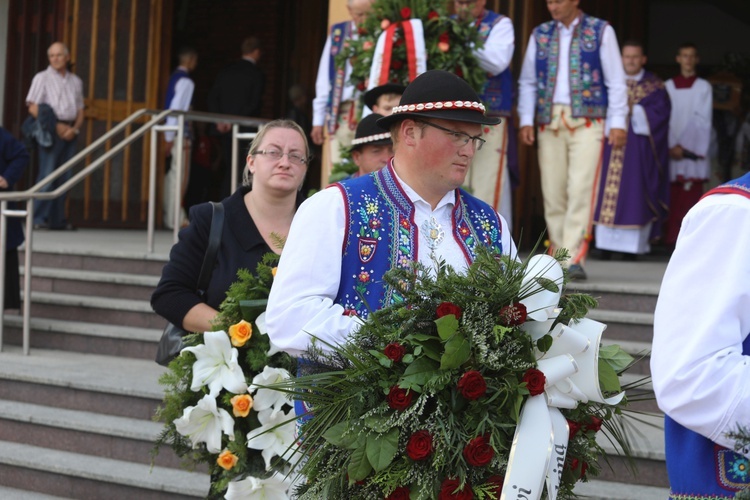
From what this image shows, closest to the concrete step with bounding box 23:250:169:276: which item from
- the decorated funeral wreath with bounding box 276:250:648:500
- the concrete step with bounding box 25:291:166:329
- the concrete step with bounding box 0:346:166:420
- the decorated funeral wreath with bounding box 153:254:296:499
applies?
the concrete step with bounding box 25:291:166:329

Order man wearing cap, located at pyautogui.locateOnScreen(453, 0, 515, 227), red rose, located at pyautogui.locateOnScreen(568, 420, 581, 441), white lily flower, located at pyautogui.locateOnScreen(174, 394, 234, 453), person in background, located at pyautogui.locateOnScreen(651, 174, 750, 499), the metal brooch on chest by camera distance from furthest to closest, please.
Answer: man wearing cap, located at pyautogui.locateOnScreen(453, 0, 515, 227) < white lily flower, located at pyautogui.locateOnScreen(174, 394, 234, 453) < the metal brooch on chest < red rose, located at pyautogui.locateOnScreen(568, 420, 581, 441) < person in background, located at pyautogui.locateOnScreen(651, 174, 750, 499)

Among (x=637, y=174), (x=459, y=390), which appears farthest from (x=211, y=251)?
(x=637, y=174)

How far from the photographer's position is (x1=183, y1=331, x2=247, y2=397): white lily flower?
4297 millimetres

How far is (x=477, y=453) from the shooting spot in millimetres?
2750

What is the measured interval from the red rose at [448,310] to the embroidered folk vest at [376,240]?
374 millimetres

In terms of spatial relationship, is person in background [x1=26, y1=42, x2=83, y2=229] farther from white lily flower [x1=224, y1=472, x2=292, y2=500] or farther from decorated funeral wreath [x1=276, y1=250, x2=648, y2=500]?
decorated funeral wreath [x1=276, y1=250, x2=648, y2=500]

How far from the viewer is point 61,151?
11938 millimetres

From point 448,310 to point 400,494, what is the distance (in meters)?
0.44

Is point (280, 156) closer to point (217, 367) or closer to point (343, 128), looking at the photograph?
point (217, 367)

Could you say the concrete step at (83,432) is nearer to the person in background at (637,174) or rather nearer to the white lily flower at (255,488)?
the white lily flower at (255,488)

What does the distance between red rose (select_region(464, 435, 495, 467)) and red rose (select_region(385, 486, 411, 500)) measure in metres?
0.17

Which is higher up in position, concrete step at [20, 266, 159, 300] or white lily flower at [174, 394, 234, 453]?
white lily flower at [174, 394, 234, 453]

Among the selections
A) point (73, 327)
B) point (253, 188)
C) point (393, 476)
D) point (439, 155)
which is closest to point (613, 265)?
point (73, 327)

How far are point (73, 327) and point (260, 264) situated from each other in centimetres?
441
